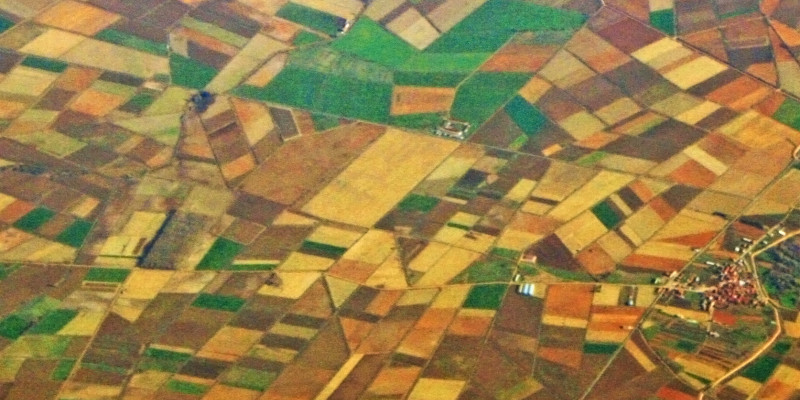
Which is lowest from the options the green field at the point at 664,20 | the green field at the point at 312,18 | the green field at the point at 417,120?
the green field at the point at 417,120

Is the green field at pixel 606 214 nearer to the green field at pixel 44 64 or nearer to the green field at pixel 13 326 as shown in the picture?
the green field at pixel 13 326

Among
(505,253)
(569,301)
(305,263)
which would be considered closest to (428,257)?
(505,253)

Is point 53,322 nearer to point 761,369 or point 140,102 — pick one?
point 140,102

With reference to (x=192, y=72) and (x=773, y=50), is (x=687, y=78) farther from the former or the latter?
(x=192, y=72)

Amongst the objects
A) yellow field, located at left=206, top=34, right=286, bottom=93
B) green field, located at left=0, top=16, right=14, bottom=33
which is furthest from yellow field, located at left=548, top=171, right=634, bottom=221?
green field, located at left=0, top=16, right=14, bottom=33

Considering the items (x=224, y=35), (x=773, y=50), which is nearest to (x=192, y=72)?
(x=224, y=35)

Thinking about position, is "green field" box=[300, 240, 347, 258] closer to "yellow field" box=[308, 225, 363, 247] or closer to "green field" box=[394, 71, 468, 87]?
"yellow field" box=[308, 225, 363, 247]

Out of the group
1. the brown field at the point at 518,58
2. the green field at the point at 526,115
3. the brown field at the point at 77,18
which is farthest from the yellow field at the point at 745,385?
the brown field at the point at 77,18
